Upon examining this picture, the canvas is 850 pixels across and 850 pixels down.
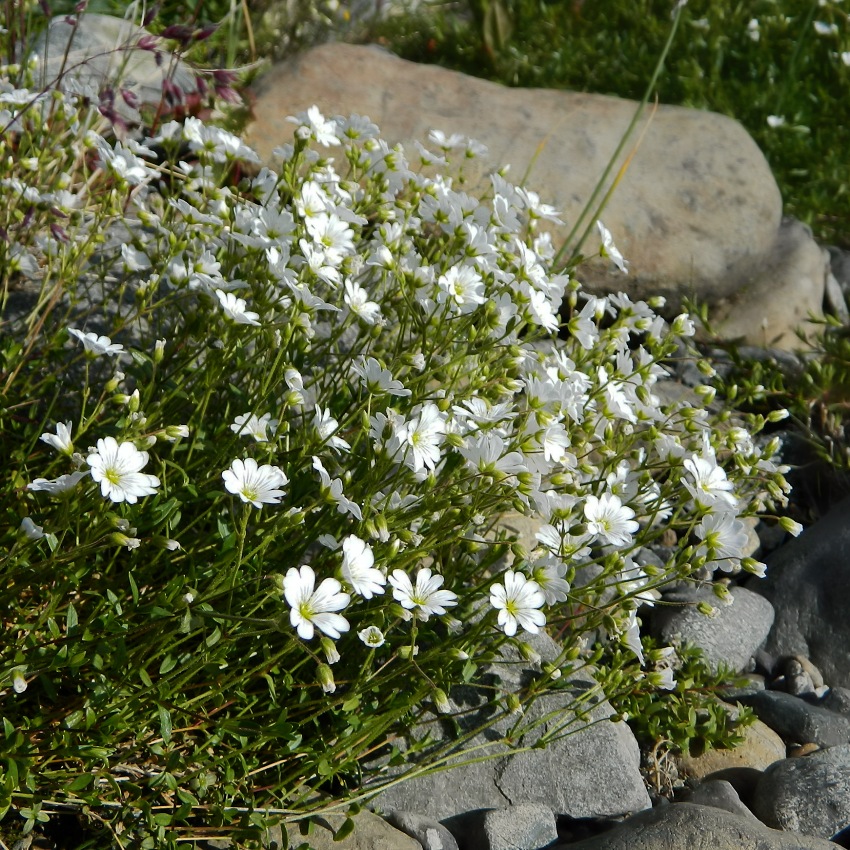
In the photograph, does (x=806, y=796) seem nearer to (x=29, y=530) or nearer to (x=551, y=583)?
(x=551, y=583)

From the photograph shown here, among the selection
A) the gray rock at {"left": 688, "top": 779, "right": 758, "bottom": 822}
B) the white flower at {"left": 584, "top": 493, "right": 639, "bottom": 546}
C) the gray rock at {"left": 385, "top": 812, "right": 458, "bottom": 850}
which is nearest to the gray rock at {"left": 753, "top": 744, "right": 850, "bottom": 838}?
the gray rock at {"left": 688, "top": 779, "right": 758, "bottom": 822}

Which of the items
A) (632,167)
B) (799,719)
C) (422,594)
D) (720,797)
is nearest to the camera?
(422,594)

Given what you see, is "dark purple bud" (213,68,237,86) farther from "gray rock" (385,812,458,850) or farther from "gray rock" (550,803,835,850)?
"gray rock" (550,803,835,850)

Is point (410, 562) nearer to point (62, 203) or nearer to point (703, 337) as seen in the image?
A: point (62, 203)

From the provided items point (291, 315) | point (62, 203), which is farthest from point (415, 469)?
point (62, 203)

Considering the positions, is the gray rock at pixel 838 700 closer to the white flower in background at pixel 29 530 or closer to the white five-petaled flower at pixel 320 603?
the white five-petaled flower at pixel 320 603

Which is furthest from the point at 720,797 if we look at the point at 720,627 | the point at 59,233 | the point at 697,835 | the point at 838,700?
the point at 59,233
